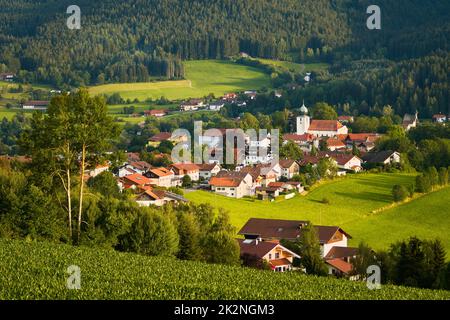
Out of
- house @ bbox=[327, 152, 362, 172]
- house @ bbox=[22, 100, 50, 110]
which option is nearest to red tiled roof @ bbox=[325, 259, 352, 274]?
house @ bbox=[327, 152, 362, 172]

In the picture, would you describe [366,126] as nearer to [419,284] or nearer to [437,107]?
[437,107]

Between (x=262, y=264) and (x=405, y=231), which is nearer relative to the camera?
(x=262, y=264)

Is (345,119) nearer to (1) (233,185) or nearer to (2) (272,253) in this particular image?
(1) (233,185)

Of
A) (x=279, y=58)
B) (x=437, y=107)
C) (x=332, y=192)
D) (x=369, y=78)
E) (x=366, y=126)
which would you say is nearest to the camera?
(x=332, y=192)

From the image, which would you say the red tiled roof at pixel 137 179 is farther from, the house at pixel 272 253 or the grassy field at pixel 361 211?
the house at pixel 272 253

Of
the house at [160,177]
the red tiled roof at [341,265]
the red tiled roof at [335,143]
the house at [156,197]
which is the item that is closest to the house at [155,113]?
the red tiled roof at [335,143]

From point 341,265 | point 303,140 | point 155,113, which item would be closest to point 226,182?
point 341,265

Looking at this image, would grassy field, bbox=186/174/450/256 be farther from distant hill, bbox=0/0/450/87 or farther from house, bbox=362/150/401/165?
distant hill, bbox=0/0/450/87
